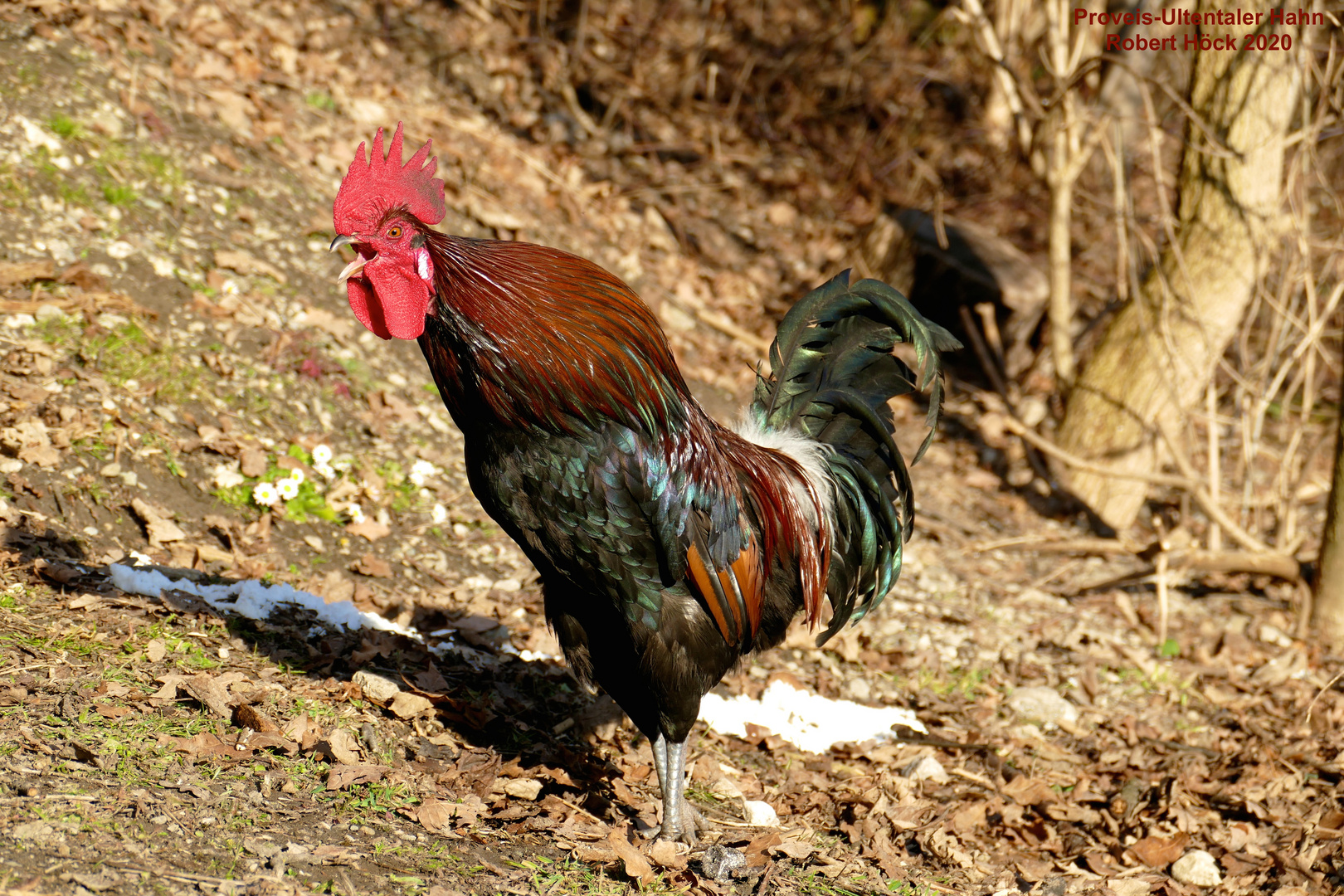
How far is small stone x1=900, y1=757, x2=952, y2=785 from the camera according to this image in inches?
180

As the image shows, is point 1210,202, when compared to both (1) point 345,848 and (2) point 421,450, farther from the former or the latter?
(1) point 345,848

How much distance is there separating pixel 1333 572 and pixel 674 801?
463cm

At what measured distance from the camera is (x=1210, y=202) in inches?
266

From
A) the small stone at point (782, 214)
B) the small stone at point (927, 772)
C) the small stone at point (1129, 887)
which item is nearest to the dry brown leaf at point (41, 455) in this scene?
the small stone at point (927, 772)

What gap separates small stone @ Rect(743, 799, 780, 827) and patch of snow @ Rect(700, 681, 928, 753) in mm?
642

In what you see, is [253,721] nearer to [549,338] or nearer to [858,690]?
[549,338]

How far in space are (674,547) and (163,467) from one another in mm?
2825

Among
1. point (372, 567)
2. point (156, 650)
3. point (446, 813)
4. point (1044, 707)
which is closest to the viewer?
point (446, 813)

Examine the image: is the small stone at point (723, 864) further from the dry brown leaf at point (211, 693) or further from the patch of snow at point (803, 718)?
the dry brown leaf at point (211, 693)

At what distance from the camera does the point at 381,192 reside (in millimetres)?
3111

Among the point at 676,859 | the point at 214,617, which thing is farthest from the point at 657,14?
the point at 676,859

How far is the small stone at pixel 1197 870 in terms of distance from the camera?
406 centimetres

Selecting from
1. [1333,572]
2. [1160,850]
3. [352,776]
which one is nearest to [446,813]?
[352,776]

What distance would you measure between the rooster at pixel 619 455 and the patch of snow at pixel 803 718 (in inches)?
33.3
